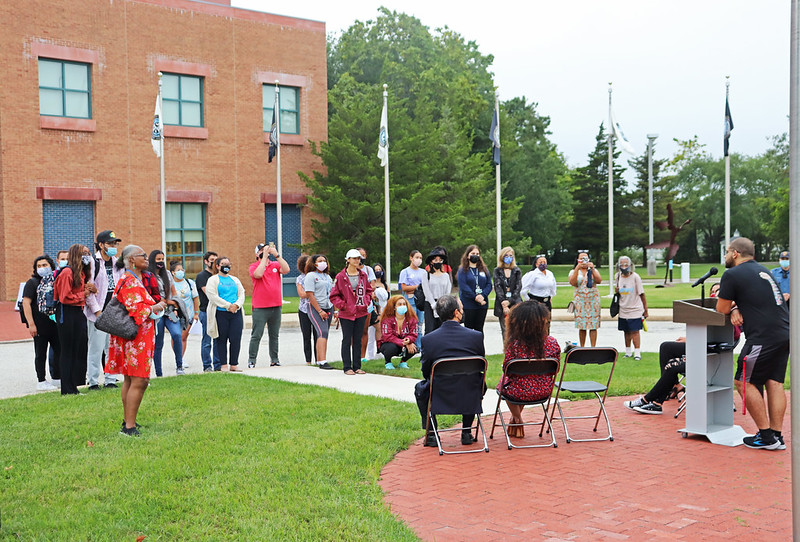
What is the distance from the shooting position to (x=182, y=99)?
103 feet

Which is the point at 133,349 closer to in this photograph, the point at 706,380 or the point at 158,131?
the point at 706,380

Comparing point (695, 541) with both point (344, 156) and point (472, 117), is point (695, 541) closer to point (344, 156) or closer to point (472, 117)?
point (344, 156)

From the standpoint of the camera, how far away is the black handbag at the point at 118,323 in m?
8.20

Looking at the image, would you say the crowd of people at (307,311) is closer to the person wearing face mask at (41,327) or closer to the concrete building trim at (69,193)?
the person wearing face mask at (41,327)

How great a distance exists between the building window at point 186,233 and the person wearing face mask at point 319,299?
18.7 meters

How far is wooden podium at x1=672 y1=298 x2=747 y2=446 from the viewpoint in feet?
26.5

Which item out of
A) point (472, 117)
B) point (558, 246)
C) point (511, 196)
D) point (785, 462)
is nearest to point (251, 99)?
point (472, 117)

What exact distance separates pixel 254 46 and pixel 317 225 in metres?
7.52

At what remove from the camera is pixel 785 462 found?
7.27 meters

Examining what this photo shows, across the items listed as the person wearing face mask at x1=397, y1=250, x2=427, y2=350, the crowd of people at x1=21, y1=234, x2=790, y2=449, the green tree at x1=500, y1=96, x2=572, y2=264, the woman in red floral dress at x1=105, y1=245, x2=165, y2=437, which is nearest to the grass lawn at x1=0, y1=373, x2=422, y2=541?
the woman in red floral dress at x1=105, y1=245, x2=165, y2=437

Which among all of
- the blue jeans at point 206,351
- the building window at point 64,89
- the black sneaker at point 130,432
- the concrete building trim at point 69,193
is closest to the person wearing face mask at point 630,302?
the blue jeans at point 206,351

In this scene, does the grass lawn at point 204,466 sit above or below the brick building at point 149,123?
below

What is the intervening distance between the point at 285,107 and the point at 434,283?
21566 millimetres

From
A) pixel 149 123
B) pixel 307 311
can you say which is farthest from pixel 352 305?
pixel 149 123
